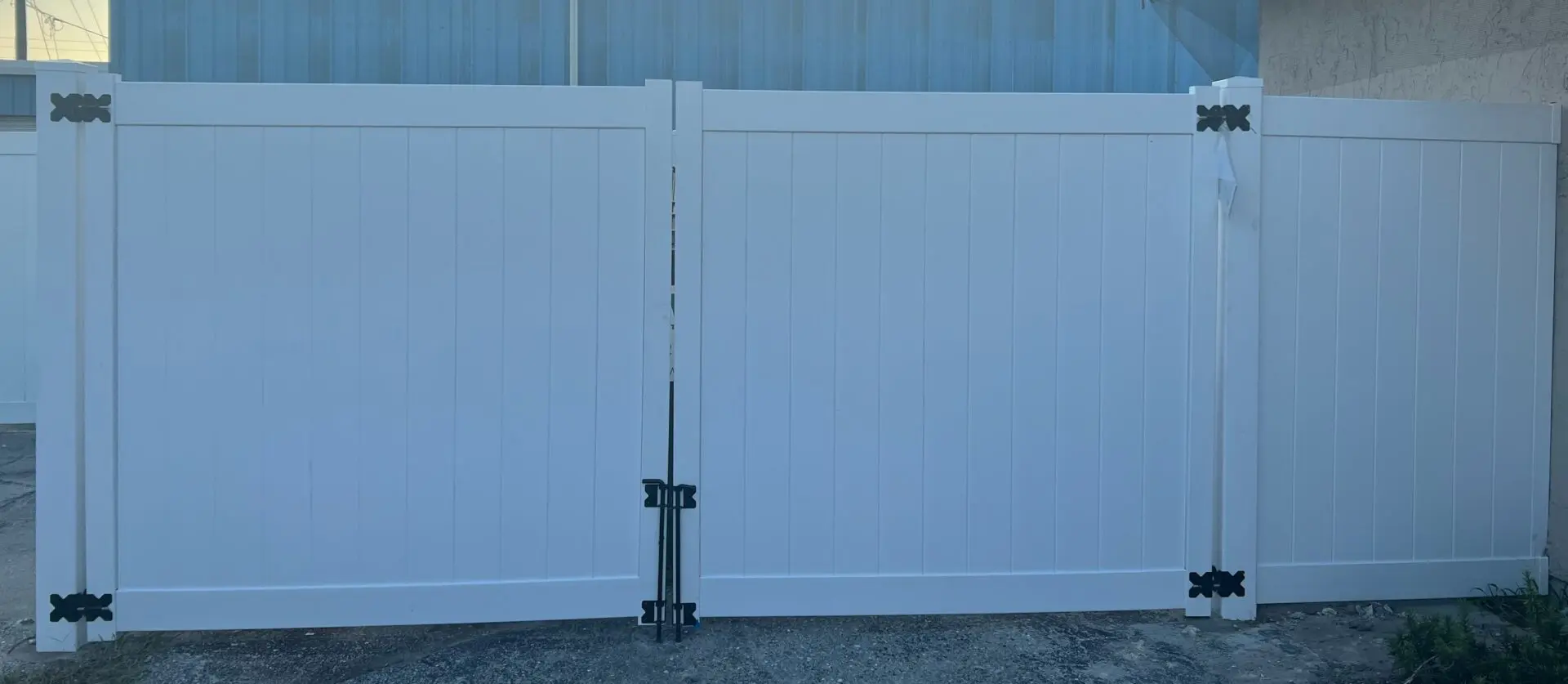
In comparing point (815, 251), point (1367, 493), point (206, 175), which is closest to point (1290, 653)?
point (1367, 493)

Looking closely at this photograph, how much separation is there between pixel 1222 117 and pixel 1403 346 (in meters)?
1.11

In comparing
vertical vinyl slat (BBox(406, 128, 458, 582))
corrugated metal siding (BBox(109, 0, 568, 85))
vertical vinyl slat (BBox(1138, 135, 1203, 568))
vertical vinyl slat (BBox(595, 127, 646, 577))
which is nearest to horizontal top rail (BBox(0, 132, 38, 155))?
corrugated metal siding (BBox(109, 0, 568, 85))

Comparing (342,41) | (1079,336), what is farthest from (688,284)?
(342,41)

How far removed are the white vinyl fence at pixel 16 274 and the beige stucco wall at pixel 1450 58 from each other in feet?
29.2

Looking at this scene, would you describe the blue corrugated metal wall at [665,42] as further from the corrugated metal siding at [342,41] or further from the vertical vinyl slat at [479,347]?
the vertical vinyl slat at [479,347]

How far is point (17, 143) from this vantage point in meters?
8.66

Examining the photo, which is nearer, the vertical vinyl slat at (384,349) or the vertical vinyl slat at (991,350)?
the vertical vinyl slat at (384,349)

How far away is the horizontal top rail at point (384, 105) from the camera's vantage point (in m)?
3.70

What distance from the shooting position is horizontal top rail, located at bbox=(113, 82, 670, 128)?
12.1 ft

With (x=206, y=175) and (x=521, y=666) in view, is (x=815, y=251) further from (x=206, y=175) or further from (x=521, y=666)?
(x=206, y=175)

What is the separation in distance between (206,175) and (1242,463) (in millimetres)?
3711

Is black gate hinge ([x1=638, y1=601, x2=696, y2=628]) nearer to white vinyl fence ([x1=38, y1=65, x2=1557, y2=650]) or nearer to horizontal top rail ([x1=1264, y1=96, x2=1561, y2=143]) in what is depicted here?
white vinyl fence ([x1=38, y1=65, x2=1557, y2=650])

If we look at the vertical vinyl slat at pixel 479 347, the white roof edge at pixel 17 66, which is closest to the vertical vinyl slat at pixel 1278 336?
the vertical vinyl slat at pixel 479 347

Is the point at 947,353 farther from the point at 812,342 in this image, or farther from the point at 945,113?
the point at 945,113
